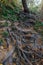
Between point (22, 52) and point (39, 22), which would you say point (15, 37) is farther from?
point (39, 22)

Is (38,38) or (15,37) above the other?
(15,37)

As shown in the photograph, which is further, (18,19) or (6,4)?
(6,4)

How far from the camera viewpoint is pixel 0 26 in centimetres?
577

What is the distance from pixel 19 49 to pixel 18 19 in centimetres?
279

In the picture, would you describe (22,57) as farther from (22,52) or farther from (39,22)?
(39,22)

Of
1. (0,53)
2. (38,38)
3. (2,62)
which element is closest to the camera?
(2,62)

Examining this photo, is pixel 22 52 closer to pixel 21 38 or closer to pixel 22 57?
pixel 22 57

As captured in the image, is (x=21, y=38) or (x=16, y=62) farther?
(x=21, y=38)

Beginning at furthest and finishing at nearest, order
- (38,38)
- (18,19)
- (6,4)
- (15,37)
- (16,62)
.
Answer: (6,4)
(18,19)
(38,38)
(15,37)
(16,62)

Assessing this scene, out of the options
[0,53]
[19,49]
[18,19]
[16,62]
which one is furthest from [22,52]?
[18,19]

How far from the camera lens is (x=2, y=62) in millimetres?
4066

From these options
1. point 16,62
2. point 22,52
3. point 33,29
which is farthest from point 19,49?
point 33,29

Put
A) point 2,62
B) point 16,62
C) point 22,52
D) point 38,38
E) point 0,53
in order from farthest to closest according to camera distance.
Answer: point 38,38
point 22,52
point 16,62
point 0,53
point 2,62

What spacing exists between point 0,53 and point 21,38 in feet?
5.06
